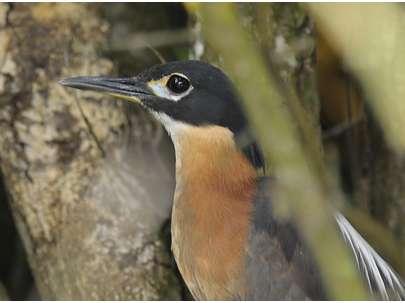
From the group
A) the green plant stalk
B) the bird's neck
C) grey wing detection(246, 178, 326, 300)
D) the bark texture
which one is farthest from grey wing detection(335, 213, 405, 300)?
the green plant stalk

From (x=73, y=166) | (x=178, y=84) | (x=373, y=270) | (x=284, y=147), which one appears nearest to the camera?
(x=284, y=147)

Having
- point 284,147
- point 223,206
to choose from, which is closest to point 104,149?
point 223,206

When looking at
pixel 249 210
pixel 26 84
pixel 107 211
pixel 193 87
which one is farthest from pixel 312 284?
pixel 26 84

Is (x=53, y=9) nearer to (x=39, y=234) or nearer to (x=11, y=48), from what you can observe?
(x=11, y=48)

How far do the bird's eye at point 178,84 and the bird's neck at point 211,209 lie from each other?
155 millimetres

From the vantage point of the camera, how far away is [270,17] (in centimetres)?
420

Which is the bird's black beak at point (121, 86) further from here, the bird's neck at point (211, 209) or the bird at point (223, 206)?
the bird's neck at point (211, 209)

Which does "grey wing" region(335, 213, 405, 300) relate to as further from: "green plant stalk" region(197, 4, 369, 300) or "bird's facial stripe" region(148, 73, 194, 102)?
"green plant stalk" region(197, 4, 369, 300)

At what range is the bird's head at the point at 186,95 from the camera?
358 cm

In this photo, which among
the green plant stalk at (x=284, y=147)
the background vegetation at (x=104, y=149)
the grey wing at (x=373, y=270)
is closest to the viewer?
the green plant stalk at (x=284, y=147)

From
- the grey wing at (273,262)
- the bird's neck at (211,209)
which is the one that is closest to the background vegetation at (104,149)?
the bird's neck at (211,209)

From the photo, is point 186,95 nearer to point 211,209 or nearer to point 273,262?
point 211,209

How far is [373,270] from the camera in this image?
3535mm

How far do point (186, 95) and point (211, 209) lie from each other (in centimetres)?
37
